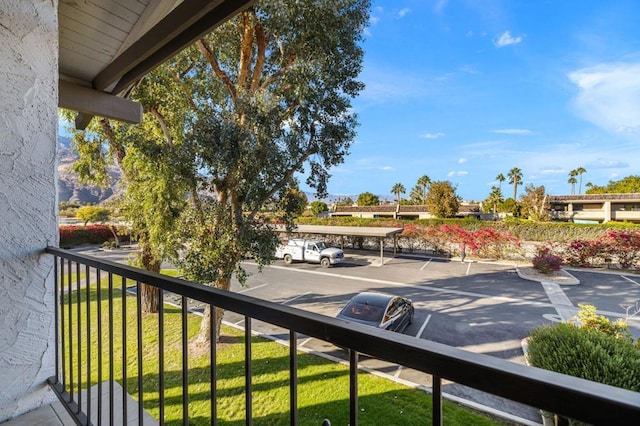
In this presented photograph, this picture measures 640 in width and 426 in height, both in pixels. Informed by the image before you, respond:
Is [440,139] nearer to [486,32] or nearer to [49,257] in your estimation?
[486,32]

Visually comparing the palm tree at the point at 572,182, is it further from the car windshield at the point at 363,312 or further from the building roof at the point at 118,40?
the building roof at the point at 118,40

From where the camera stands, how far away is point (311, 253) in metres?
15.7

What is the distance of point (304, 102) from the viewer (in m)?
5.52

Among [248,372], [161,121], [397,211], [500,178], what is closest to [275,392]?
[248,372]

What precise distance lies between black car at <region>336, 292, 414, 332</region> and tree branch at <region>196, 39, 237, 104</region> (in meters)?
4.93

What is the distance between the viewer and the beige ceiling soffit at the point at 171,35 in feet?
5.29

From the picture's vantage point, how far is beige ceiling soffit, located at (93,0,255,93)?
1.61m

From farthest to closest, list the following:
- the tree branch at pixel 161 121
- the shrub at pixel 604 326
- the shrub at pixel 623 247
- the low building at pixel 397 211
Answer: the low building at pixel 397 211, the shrub at pixel 623 247, the tree branch at pixel 161 121, the shrub at pixel 604 326

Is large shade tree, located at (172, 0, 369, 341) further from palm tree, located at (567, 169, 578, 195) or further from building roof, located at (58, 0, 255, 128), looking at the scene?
palm tree, located at (567, 169, 578, 195)

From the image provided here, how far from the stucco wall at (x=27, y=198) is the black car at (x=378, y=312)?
536cm

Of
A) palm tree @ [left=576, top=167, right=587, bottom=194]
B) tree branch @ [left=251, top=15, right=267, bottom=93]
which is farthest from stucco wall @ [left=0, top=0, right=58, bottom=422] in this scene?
palm tree @ [left=576, top=167, right=587, bottom=194]

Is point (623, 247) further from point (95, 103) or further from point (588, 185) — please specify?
point (588, 185)

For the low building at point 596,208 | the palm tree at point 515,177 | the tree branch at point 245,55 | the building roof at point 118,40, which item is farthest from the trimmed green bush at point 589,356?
the palm tree at point 515,177

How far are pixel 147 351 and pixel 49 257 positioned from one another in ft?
19.1
